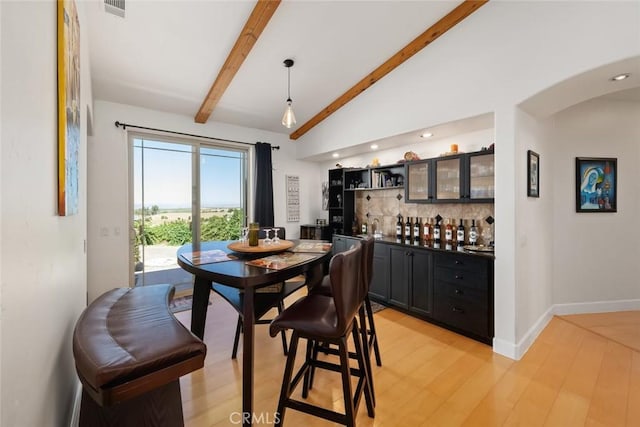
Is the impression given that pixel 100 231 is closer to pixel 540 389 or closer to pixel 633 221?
pixel 540 389

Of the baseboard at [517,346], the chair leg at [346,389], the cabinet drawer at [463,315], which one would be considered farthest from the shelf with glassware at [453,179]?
the chair leg at [346,389]

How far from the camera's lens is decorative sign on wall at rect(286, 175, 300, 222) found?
5.15 m

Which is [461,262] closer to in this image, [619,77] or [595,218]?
[619,77]

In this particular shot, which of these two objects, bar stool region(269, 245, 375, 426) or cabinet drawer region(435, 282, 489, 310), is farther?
cabinet drawer region(435, 282, 489, 310)

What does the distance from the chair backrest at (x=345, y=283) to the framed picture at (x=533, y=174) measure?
2.10 meters

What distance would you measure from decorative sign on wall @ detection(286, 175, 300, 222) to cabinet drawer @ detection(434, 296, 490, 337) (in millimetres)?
3046

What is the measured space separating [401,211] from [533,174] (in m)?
1.65

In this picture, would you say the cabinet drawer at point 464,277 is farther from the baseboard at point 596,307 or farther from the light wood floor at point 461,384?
the baseboard at point 596,307

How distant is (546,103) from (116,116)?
4872 millimetres

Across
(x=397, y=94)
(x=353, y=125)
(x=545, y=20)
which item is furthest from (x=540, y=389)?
(x=353, y=125)

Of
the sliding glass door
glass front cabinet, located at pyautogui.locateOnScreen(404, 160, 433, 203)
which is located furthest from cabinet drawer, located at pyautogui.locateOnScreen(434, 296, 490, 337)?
the sliding glass door

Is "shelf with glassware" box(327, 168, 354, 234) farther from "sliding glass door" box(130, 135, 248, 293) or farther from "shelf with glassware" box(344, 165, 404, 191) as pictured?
"sliding glass door" box(130, 135, 248, 293)

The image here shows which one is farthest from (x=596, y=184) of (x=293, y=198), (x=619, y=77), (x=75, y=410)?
(x=75, y=410)

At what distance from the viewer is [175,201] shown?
4047 millimetres
